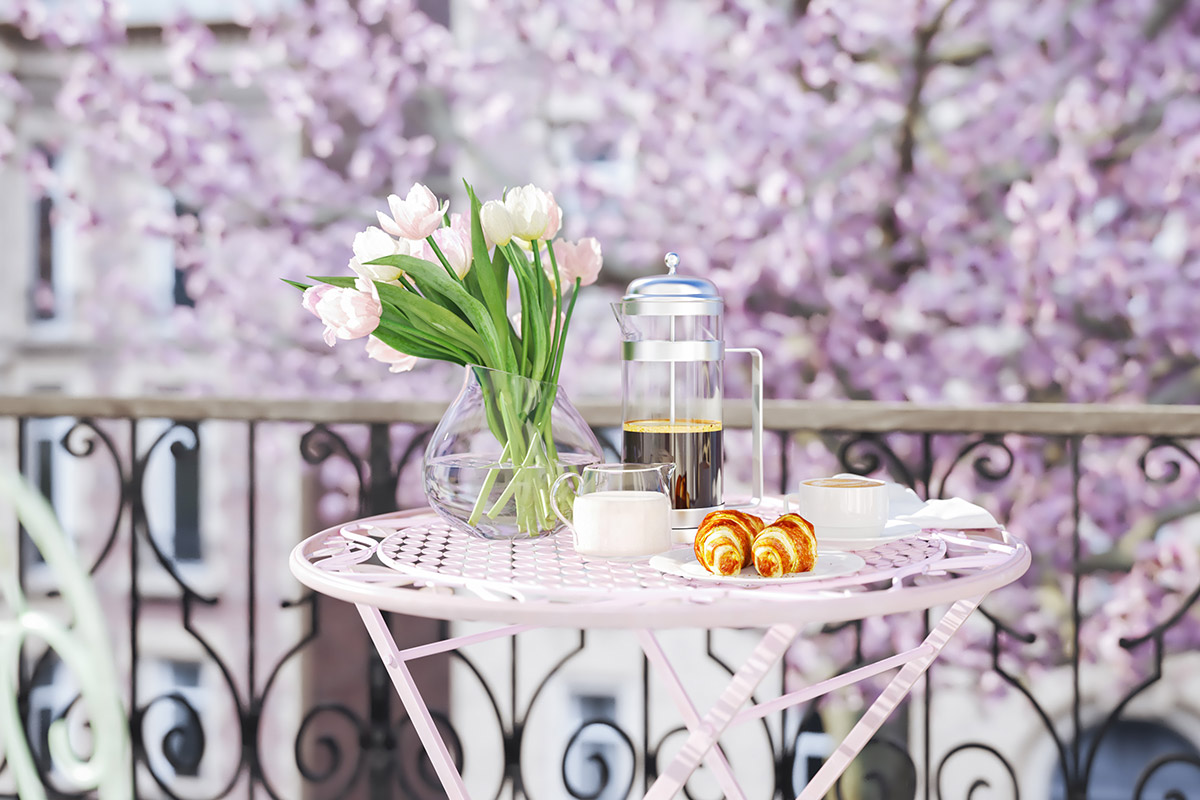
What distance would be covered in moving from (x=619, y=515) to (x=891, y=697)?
1.36 ft

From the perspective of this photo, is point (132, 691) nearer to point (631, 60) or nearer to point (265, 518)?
point (631, 60)

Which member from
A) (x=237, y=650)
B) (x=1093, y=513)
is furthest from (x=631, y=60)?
(x=237, y=650)

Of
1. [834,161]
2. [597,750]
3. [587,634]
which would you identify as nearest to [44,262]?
[587,634]

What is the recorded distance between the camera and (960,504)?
1044 mm

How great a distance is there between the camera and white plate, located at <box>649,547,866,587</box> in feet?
2.59

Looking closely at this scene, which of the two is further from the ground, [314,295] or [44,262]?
[44,262]

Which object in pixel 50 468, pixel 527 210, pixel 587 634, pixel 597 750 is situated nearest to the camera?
pixel 527 210

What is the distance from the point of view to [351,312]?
90 centimetres

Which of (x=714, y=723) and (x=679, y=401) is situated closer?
(x=714, y=723)

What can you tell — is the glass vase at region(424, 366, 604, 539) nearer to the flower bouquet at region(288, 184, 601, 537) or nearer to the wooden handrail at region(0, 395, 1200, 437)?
the flower bouquet at region(288, 184, 601, 537)

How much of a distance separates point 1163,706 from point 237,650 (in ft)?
13.6

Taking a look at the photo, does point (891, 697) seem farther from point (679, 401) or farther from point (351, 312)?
point (351, 312)

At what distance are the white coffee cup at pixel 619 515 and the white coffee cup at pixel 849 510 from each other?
17cm

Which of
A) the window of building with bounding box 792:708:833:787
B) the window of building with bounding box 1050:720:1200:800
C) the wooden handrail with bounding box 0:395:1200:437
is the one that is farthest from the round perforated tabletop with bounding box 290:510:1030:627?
the window of building with bounding box 1050:720:1200:800
